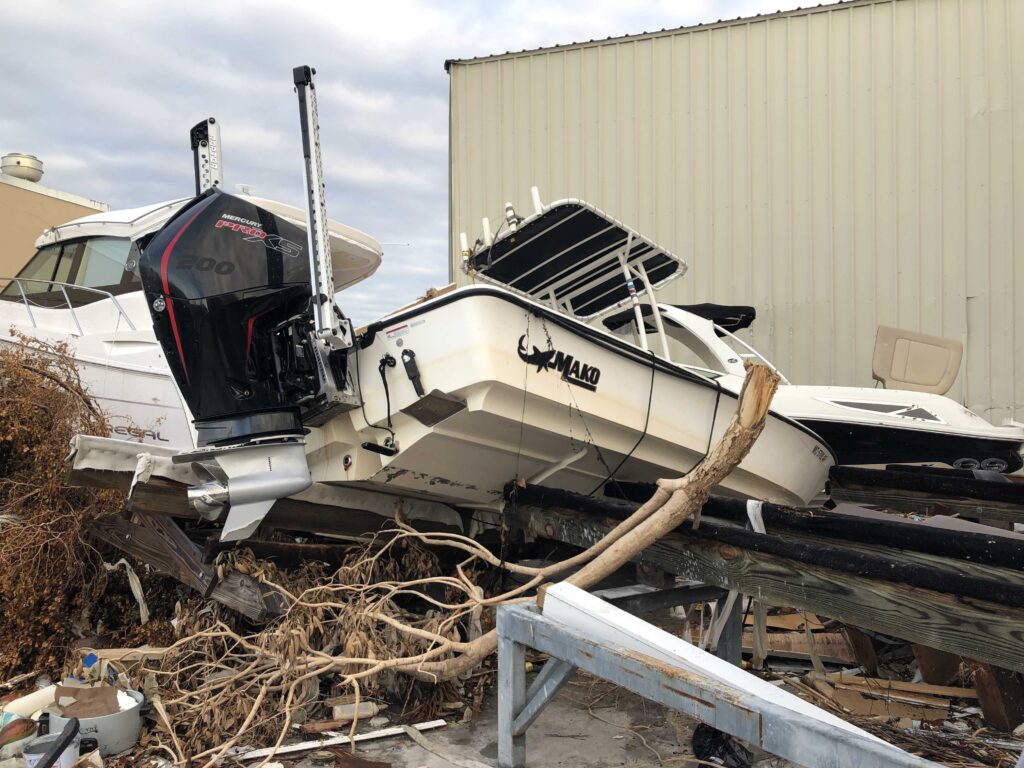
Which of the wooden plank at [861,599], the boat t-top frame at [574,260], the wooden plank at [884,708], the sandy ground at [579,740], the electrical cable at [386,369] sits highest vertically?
the boat t-top frame at [574,260]

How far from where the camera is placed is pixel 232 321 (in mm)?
3777

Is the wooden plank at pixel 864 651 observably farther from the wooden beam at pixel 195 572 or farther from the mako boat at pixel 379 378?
the wooden beam at pixel 195 572

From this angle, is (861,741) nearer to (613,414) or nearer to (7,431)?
(613,414)

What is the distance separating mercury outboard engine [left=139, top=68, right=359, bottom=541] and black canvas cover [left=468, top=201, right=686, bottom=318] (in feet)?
5.03

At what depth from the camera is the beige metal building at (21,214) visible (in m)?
13.5

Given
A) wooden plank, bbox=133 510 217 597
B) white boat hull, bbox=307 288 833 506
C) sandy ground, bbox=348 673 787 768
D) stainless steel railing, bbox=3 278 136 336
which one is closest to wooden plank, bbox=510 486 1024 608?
white boat hull, bbox=307 288 833 506

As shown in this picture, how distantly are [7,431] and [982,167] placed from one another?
893 centimetres

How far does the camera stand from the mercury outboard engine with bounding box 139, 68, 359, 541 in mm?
3738

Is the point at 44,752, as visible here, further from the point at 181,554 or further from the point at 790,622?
the point at 790,622

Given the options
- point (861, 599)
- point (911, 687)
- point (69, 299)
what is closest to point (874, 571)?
point (861, 599)

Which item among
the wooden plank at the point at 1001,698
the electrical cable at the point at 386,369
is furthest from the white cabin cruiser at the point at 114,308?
the wooden plank at the point at 1001,698

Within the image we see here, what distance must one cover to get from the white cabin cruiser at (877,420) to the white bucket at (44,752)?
4.43m

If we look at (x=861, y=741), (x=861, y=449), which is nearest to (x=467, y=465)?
(x=861, y=741)

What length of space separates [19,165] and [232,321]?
12.4m
